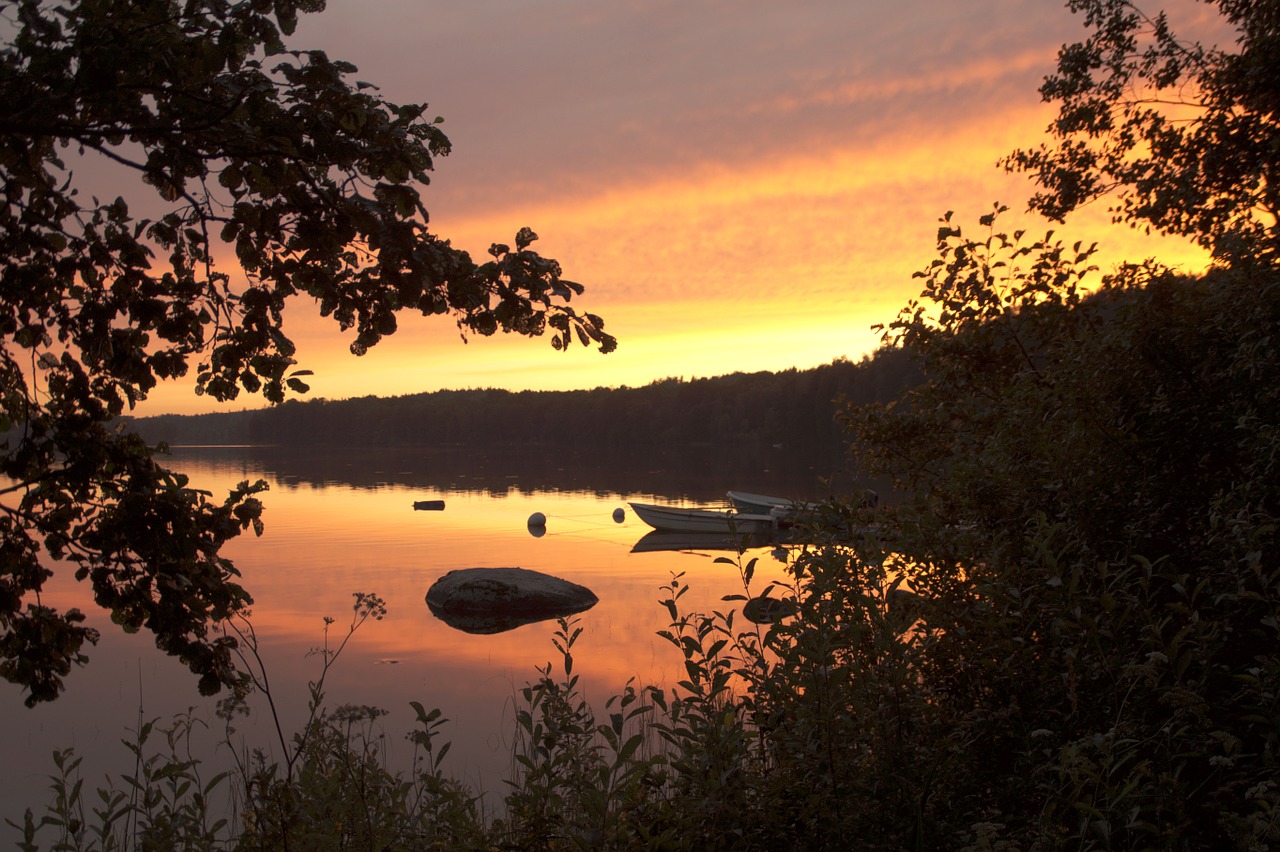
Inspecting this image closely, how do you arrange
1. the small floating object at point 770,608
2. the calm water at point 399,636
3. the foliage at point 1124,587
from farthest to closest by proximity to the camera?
1. the calm water at point 399,636
2. the small floating object at point 770,608
3. the foliage at point 1124,587

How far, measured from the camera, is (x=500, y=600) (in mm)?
20172

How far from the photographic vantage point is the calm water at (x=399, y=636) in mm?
11906

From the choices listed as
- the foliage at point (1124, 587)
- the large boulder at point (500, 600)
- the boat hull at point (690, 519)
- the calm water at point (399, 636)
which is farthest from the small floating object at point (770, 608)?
the boat hull at point (690, 519)

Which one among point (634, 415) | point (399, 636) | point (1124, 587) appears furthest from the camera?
point (634, 415)

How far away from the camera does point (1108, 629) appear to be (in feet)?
12.1

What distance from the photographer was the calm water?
1191 centimetres

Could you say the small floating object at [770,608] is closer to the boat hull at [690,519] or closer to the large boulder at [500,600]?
the large boulder at [500,600]

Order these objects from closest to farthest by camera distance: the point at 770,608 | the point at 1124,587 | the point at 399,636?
the point at 1124,587 → the point at 770,608 → the point at 399,636

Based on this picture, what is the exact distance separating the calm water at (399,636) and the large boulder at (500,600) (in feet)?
1.61

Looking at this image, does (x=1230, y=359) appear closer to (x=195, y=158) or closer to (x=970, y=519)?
(x=970, y=519)

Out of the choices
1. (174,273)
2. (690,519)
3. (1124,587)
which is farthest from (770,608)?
(690,519)

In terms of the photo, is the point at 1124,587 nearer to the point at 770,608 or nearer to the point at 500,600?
the point at 770,608

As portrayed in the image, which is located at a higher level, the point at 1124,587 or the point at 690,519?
the point at 1124,587

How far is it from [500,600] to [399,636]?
2398mm
